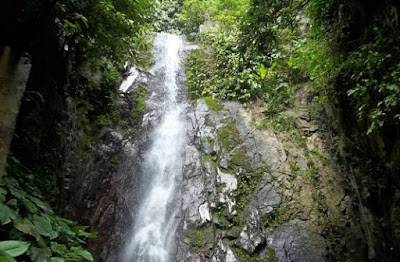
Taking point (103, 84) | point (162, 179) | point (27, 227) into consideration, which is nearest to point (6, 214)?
point (27, 227)

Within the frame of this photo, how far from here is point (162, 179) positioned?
24.9 feet

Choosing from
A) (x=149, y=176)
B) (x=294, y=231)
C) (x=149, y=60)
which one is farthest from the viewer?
(x=149, y=60)

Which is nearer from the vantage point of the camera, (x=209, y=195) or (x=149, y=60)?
(x=209, y=195)

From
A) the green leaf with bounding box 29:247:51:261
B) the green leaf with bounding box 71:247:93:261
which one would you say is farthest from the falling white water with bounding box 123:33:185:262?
the green leaf with bounding box 29:247:51:261

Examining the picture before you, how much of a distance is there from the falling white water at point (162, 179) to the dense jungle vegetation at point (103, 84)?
141 centimetres

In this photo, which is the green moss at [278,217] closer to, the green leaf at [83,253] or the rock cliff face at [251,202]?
the rock cliff face at [251,202]

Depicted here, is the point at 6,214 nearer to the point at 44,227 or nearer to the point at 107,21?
the point at 44,227

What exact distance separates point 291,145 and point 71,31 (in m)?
5.32

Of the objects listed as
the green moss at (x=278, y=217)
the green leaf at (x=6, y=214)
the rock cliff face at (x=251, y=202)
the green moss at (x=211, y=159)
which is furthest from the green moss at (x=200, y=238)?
the green leaf at (x=6, y=214)

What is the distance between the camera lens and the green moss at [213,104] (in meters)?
8.30

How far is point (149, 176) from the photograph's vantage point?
25.0 ft

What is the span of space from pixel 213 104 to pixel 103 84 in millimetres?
3095

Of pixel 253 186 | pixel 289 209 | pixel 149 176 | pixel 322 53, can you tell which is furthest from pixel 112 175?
pixel 322 53

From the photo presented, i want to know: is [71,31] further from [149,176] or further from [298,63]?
[298,63]
